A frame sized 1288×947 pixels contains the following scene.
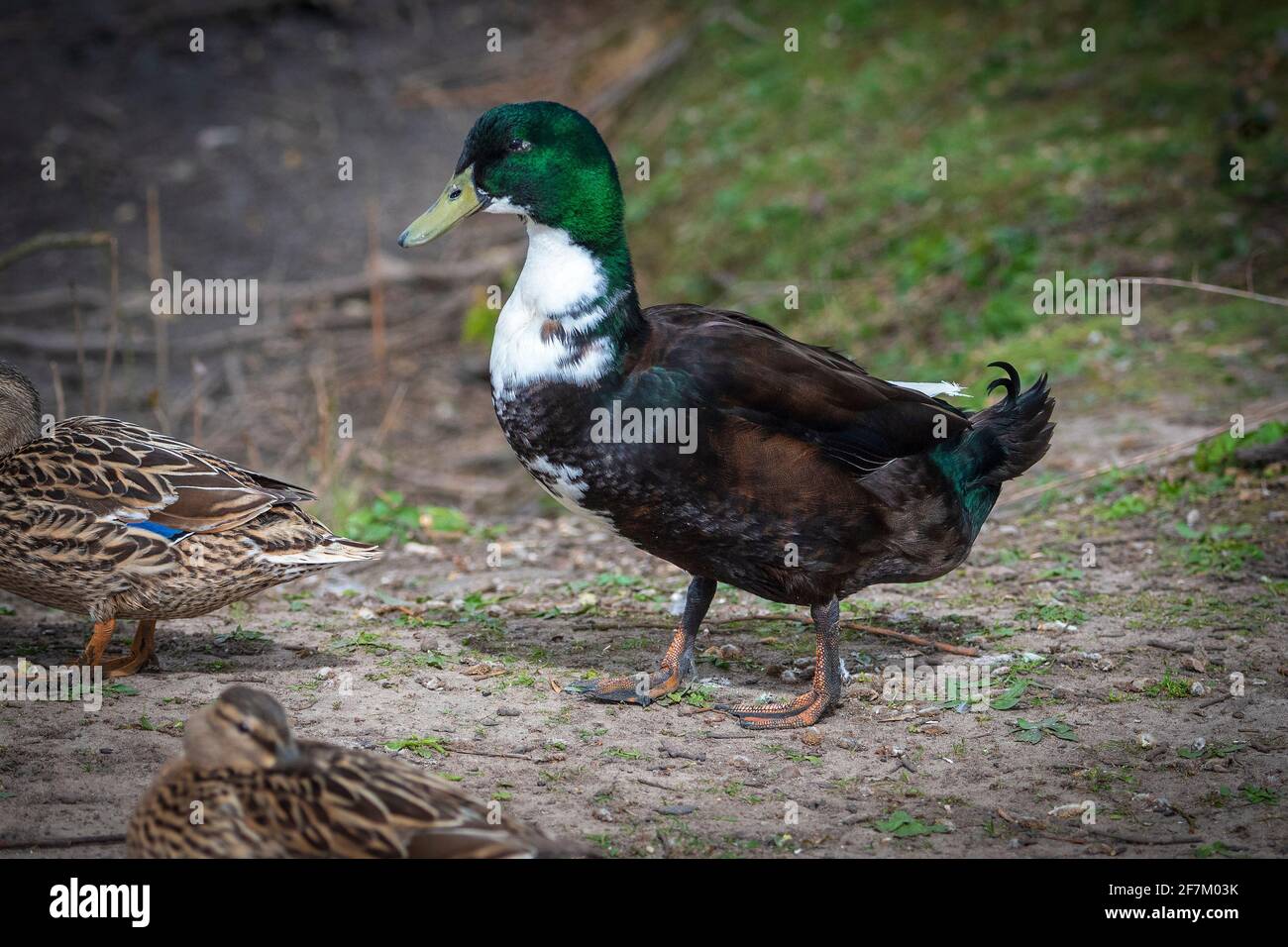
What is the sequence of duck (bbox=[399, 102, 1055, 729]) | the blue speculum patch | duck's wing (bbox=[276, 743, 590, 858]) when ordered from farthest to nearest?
the blue speculum patch → duck (bbox=[399, 102, 1055, 729]) → duck's wing (bbox=[276, 743, 590, 858])

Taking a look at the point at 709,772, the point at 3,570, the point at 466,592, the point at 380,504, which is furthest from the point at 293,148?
the point at 709,772

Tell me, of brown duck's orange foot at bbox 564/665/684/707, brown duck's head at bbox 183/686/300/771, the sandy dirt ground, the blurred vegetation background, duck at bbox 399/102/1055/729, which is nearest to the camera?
brown duck's head at bbox 183/686/300/771

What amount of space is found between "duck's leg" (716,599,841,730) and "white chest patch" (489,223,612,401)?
3.91 feet

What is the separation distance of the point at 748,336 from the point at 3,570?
278cm

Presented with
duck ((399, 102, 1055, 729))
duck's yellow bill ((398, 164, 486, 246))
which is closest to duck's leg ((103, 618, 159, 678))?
→ duck ((399, 102, 1055, 729))

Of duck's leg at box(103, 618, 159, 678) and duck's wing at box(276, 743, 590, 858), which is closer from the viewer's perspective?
duck's wing at box(276, 743, 590, 858)

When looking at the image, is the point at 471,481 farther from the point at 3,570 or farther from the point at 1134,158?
the point at 1134,158

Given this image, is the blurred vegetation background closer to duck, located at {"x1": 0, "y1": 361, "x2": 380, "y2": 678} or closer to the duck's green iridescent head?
the duck's green iridescent head

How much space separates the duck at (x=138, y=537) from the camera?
493cm

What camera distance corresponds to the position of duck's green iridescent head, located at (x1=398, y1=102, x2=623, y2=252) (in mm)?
4848

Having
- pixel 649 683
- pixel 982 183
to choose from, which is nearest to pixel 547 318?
pixel 649 683

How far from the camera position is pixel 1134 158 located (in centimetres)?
998

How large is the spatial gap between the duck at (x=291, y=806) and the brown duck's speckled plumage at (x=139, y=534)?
142 centimetres

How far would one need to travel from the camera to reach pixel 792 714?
4891 millimetres
